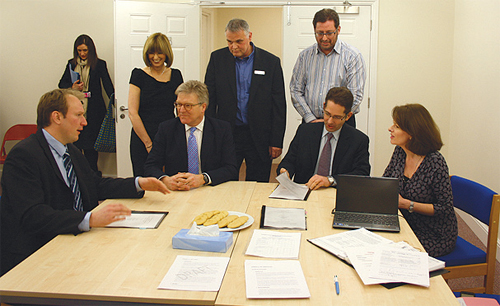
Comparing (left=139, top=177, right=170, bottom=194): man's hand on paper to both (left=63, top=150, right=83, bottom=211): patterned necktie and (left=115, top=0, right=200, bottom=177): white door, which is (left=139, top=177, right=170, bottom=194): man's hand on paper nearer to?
(left=63, top=150, right=83, bottom=211): patterned necktie

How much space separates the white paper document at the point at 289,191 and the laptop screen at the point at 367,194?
325mm

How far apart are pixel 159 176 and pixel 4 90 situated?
14.2 feet

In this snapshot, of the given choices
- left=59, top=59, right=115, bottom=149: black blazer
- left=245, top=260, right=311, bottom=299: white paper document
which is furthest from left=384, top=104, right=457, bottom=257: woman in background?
left=59, top=59, right=115, bottom=149: black blazer

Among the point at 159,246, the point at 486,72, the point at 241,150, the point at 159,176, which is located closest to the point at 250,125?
the point at 241,150

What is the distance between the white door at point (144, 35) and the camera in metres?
5.07

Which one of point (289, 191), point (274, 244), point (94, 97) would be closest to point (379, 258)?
point (274, 244)

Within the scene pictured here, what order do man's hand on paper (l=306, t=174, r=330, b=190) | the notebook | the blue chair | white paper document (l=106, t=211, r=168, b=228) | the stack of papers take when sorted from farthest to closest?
man's hand on paper (l=306, t=174, r=330, b=190) → the blue chair → the notebook → white paper document (l=106, t=211, r=168, b=228) → the stack of papers

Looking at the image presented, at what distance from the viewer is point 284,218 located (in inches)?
79.3

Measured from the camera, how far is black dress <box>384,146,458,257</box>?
2.22 metres

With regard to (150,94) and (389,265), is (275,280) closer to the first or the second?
(389,265)

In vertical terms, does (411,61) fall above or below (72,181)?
above

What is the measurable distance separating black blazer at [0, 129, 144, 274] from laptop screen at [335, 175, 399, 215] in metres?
1.19

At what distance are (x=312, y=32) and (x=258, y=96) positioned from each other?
2152 millimetres

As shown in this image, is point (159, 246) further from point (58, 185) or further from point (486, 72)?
point (486, 72)
